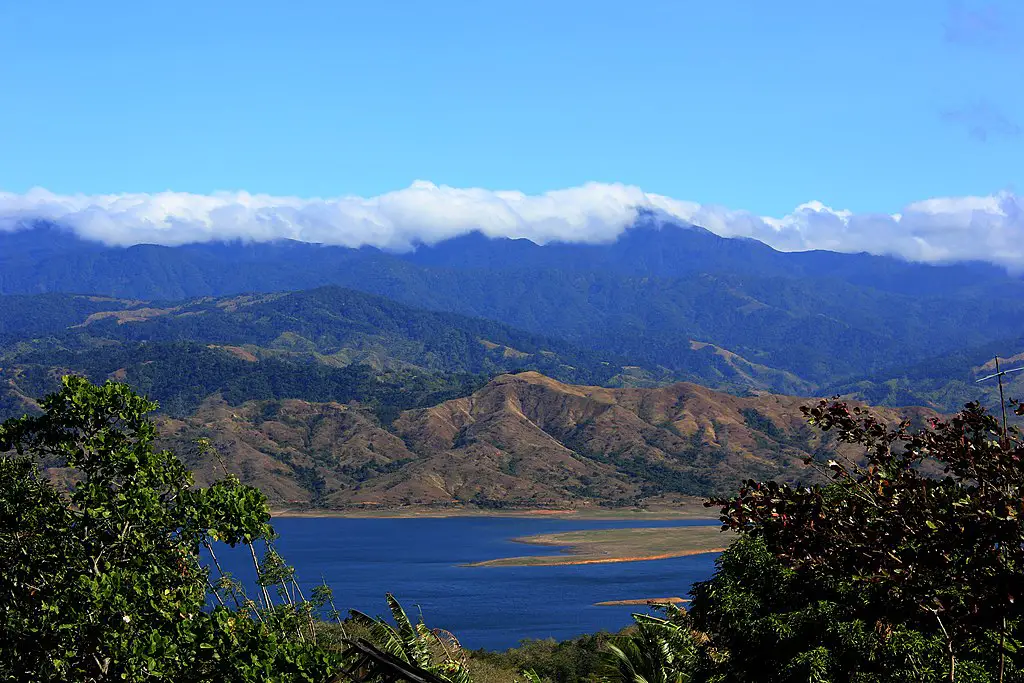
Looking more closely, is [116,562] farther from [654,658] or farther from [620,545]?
[620,545]

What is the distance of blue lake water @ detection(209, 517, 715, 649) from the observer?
107125 millimetres

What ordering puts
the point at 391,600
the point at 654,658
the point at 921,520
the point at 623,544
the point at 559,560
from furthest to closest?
the point at 623,544, the point at 559,560, the point at 391,600, the point at 654,658, the point at 921,520

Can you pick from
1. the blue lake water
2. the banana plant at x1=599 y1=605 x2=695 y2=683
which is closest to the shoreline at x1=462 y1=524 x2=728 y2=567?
the blue lake water

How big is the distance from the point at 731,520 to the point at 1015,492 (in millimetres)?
2578

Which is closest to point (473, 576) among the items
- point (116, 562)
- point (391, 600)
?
point (391, 600)

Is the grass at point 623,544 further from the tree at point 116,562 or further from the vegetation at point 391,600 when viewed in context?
the tree at point 116,562

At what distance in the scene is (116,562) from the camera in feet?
72.2

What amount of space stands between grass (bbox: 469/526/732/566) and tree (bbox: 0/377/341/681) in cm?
13150

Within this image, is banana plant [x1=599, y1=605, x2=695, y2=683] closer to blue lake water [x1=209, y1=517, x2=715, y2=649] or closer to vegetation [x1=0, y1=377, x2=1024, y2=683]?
vegetation [x1=0, y1=377, x2=1024, y2=683]

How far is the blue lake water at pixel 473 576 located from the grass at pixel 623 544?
3.66m

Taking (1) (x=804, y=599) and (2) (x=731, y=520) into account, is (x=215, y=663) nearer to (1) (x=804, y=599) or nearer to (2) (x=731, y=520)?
(2) (x=731, y=520)

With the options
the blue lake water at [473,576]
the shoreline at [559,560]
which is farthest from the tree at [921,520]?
the shoreline at [559,560]

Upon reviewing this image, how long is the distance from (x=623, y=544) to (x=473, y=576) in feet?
108

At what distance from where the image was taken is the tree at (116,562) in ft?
65.4
